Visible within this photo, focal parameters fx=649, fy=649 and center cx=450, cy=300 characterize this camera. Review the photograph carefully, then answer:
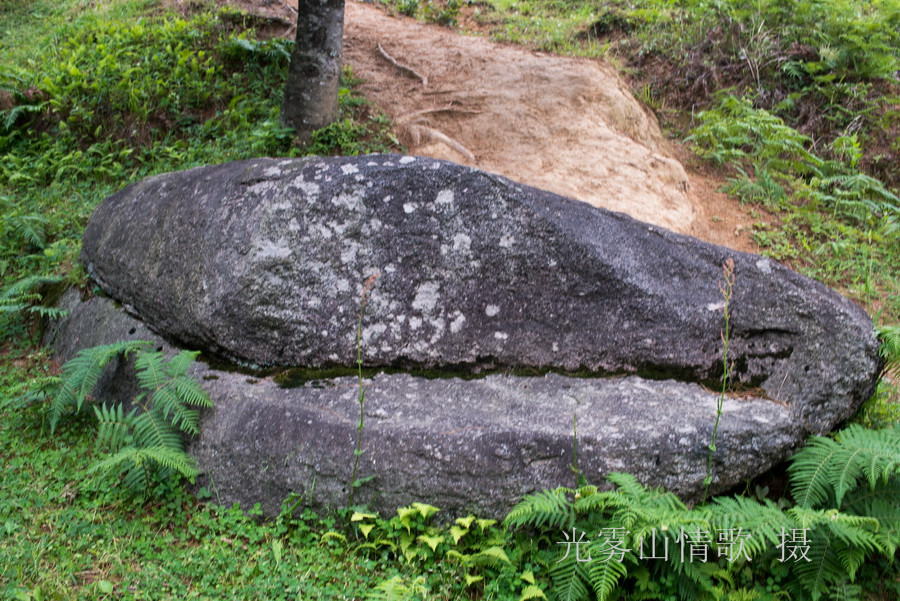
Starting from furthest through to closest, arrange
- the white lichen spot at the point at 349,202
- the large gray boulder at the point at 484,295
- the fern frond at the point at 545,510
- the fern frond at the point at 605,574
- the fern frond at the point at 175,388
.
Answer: the white lichen spot at the point at 349,202 < the large gray boulder at the point at 484,295 < the fern frond at the point at 175,388 < the fern frond at the point at 545,510 < the fern frond at the point at 605,574

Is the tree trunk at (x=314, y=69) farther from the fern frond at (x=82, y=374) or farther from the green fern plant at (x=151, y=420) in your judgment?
the green fern plant at (x=151, y=420)

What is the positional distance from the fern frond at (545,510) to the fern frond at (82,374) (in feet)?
8.57

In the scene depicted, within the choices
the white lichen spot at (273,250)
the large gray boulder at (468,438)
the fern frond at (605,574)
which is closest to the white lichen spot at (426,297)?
the large gray boulder at (468,438)

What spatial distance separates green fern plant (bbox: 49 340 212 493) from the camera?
137 inches

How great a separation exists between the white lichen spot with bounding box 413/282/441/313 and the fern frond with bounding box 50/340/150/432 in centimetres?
182

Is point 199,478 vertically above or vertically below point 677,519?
below

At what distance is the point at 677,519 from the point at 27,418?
158 inches

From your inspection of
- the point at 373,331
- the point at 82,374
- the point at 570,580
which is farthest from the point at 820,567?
the point at 82,374

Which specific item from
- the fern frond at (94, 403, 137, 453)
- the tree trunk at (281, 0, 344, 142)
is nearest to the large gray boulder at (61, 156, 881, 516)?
the fern frond at (94, 403, 137, 453)

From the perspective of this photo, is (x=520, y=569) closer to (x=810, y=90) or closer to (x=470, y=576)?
(x=470, y=576)

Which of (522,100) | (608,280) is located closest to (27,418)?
(608,280)

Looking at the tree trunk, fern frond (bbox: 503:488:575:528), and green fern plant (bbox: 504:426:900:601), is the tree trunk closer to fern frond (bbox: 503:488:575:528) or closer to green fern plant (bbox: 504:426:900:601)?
fern frond (bbox: 503:488:575:528)

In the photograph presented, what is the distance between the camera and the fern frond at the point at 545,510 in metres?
3.04

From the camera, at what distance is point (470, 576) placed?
301cm
